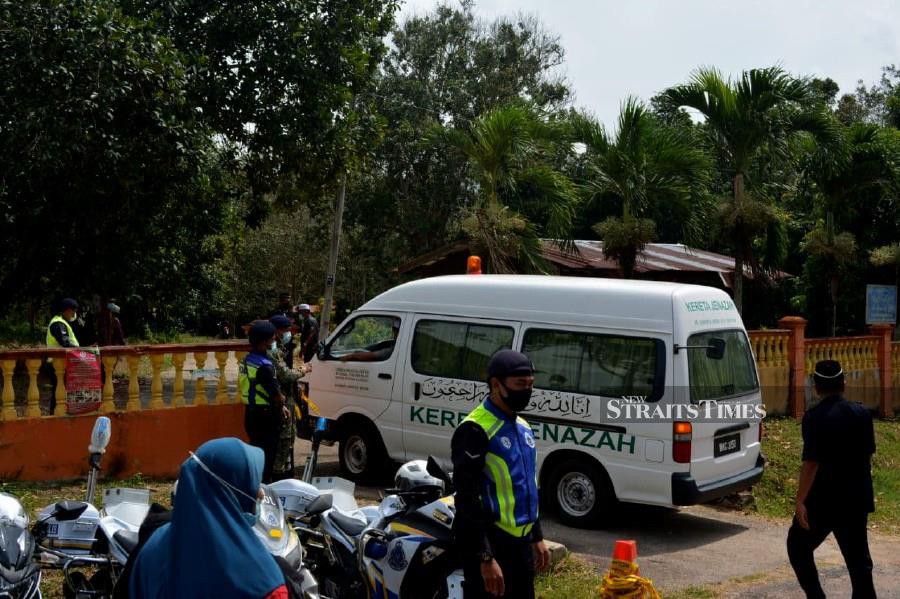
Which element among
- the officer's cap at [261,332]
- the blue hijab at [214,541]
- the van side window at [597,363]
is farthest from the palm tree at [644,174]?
the blue hijab at [214,541]

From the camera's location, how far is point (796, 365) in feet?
44.3

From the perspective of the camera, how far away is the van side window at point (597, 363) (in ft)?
26.0

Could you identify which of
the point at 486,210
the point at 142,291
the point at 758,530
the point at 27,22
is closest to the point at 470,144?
the point at 486,210

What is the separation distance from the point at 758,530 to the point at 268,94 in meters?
9.83

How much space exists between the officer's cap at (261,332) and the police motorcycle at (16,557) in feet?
10.8

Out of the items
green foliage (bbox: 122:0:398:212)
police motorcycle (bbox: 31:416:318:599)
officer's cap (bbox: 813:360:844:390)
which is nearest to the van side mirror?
officer's cap (bbox: 813:360:844:390)

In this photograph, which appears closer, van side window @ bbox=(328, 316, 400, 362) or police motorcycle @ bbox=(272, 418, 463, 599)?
police motorcycle @ bbox=(272, 418, 463, 599)

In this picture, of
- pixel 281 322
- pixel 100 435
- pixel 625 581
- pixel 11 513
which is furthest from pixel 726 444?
pixel 11 513

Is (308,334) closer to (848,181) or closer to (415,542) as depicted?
(848,181)

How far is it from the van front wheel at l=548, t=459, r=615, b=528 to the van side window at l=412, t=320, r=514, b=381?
3.77ft

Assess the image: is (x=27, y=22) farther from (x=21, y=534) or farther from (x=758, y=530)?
(x=758, y=530)

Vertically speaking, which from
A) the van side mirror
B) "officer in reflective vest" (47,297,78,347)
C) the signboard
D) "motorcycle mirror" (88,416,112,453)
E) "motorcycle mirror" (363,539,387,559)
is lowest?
"motorcycle mirror" (363,539,387,559)

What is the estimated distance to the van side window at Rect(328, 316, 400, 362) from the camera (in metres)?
9.57

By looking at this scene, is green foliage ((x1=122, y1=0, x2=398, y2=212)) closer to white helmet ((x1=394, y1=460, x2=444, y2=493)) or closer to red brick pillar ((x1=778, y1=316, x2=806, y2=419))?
red brick pillar ((x1=778, y1=316, x2=806, y2=419))
